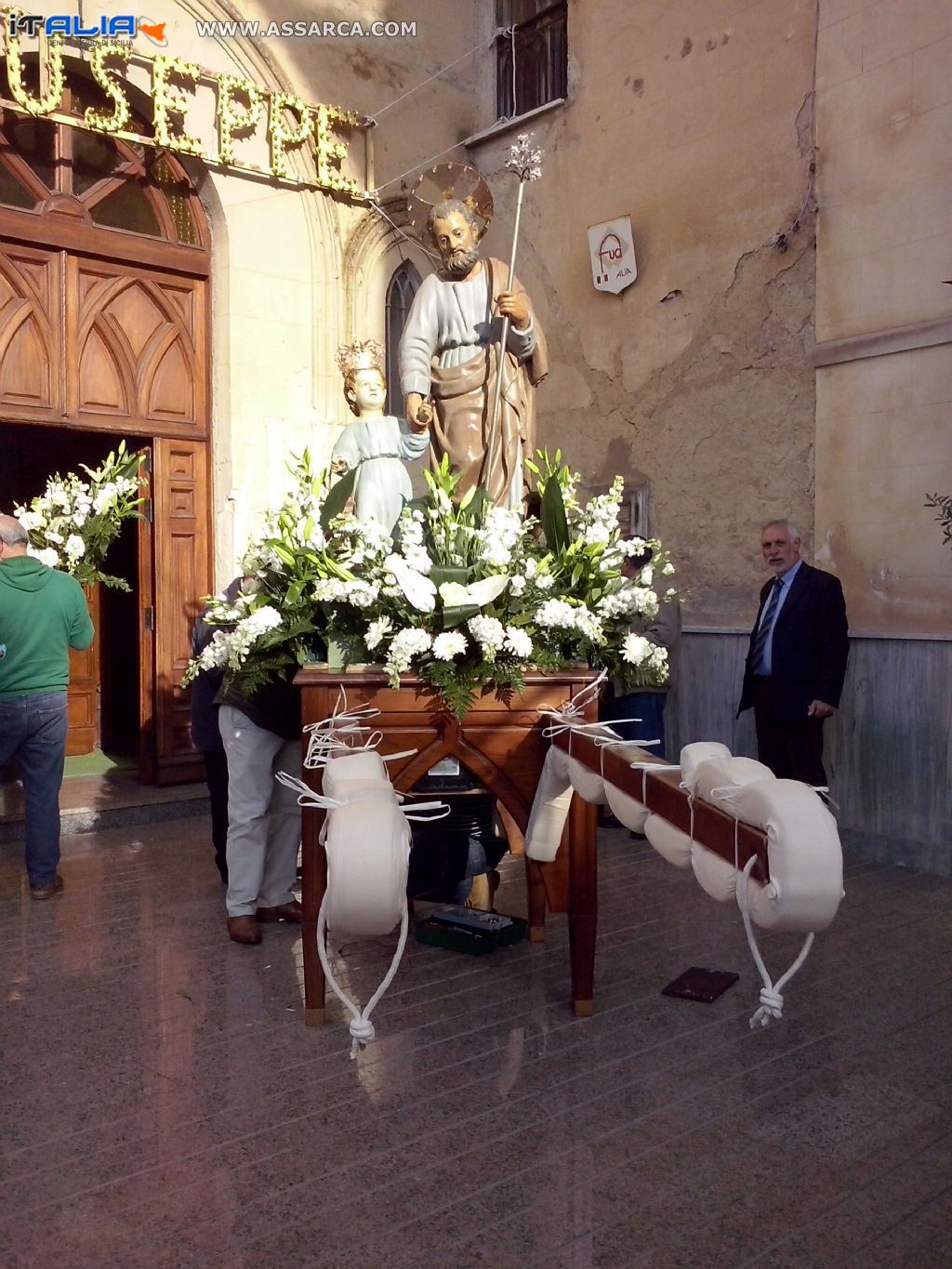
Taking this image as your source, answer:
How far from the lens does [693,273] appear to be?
7.55 m

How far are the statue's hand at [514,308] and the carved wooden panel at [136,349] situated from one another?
4.13 meters

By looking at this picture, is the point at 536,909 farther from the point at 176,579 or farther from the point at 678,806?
the point at 176,579

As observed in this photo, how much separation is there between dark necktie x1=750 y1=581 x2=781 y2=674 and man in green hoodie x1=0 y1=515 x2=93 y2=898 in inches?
140

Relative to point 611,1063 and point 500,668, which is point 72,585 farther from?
point 611,1063

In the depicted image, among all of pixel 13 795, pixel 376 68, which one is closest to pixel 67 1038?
pixel 13 795

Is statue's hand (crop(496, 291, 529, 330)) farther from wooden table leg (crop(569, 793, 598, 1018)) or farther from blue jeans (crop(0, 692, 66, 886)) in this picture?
blue jeans (crop(0, 692, 66, 886))

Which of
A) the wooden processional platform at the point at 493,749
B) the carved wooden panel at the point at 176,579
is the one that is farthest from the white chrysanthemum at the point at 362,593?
the carved wooden panel at the point at 176,579

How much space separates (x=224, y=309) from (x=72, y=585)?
3.35 meters

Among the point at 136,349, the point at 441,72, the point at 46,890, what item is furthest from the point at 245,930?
the point at 441,72

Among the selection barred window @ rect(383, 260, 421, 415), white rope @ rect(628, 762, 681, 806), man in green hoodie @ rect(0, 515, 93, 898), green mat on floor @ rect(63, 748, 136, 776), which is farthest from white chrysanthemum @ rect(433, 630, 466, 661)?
barred window @ rect(383, 260, 421, 415)

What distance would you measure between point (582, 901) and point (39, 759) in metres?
2.83

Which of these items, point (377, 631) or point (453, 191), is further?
point (453, 191)

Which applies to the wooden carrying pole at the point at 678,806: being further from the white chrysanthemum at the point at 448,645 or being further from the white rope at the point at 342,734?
the white rope at the point at 342,734

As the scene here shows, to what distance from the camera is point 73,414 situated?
7.53m
